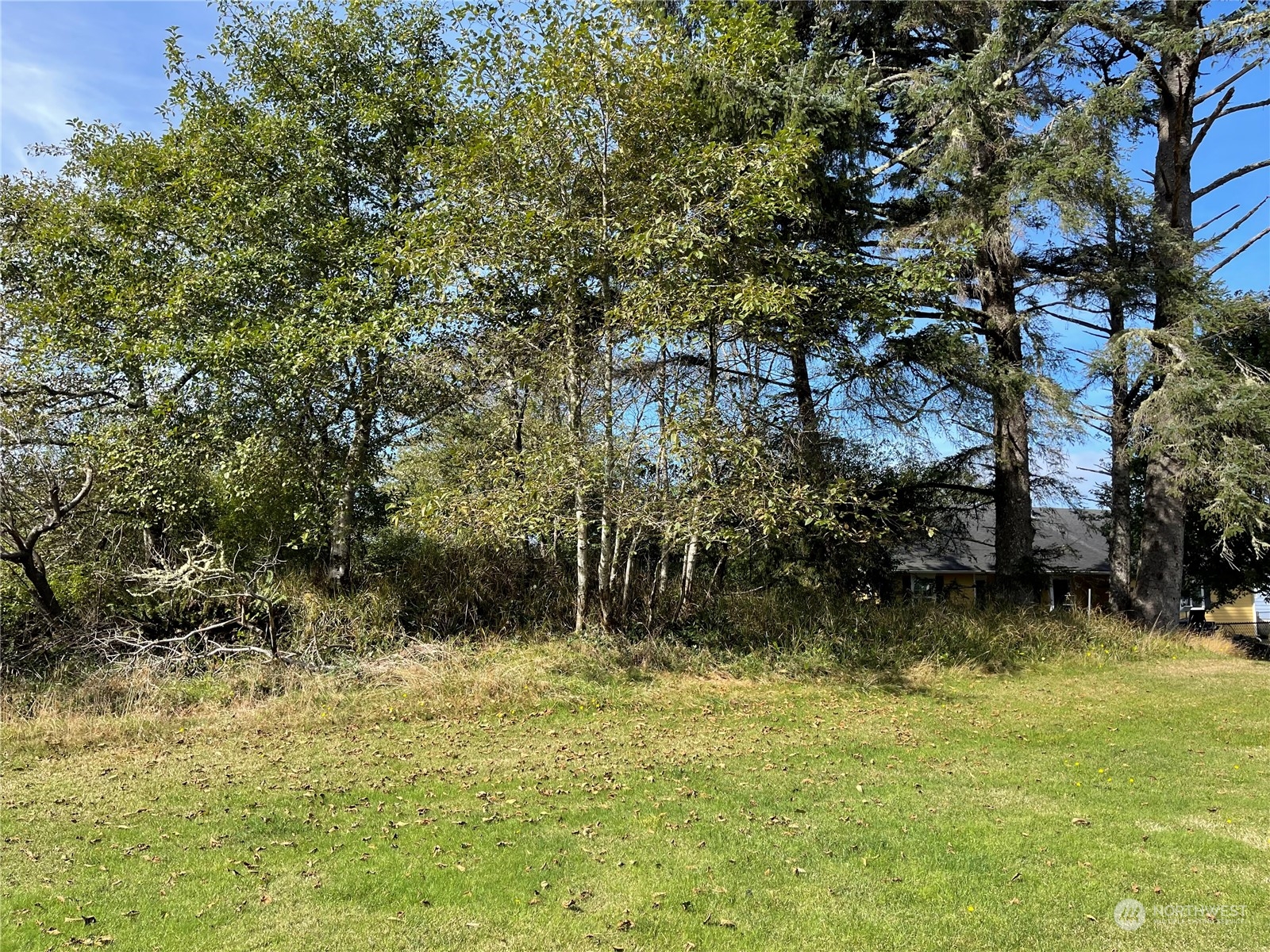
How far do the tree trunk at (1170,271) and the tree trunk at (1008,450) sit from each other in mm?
2198

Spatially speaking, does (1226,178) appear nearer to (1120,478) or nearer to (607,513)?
(1120,478)

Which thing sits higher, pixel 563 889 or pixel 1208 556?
pixel 1208 556

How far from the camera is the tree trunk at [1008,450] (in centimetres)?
1459

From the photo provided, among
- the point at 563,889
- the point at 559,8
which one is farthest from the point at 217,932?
the point at 559,8

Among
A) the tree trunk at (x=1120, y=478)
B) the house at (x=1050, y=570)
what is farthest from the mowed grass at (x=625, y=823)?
the house at (x=1050, y=570)

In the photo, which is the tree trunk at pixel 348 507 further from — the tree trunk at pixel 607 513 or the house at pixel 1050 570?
the house at pixel 1050 570

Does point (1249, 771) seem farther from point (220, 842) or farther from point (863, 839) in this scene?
point (220, 842)

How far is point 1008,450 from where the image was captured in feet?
47.9

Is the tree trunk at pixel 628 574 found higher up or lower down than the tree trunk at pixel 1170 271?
lower down

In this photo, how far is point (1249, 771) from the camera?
716 cm

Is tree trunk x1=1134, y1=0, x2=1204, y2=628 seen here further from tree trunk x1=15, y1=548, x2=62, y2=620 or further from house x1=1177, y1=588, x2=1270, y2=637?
house x1=1177, y1=588, x2=1270, y2=637

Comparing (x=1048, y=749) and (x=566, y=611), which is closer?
(x=1048, y=749)

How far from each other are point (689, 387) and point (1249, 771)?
741cm

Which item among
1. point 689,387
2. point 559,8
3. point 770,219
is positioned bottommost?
point 689,387
